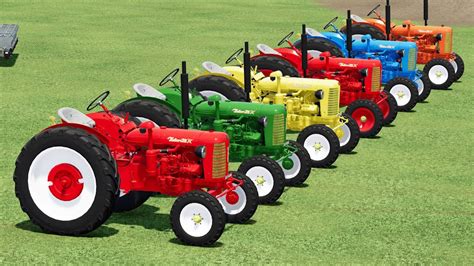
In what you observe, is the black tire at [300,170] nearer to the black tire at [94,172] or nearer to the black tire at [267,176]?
the black tire at [267,176]

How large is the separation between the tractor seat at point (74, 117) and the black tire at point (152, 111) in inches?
69.4

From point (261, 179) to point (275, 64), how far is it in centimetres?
516

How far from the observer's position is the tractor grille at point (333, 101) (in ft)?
54.2

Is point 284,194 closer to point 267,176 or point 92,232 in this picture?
point 267,176

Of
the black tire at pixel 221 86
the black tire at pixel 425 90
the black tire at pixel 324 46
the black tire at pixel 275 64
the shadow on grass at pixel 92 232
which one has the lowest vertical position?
the shadow on grass at pixel 92 232

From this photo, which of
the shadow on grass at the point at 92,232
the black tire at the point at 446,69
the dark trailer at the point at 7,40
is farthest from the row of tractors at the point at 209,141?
the dark trailer at the point at 7,40

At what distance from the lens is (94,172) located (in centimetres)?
1137

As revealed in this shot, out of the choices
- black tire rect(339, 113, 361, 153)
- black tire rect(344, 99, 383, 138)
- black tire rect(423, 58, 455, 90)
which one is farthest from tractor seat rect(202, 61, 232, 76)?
black tire rect(423, 58, 455, 90)

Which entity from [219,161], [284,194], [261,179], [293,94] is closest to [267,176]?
[261,179]

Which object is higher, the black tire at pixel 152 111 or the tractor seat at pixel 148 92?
the tractor seat at pixel 148 92

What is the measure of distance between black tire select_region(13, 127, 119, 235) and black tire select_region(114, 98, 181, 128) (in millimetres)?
2151

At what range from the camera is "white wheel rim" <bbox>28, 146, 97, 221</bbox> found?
1145 centimetres

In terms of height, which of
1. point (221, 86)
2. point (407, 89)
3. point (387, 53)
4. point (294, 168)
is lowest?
point (294, 168)

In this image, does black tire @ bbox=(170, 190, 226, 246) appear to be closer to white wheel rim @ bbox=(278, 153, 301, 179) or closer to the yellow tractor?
white wheel rim @ bbox=(278, 153, 301, 179)
